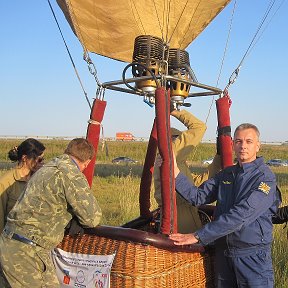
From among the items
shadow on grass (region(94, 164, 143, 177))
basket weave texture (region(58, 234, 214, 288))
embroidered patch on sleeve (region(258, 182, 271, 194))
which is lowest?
shadow on grass (region(94, 164, 143, 177))

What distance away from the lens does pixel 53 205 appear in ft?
8.71

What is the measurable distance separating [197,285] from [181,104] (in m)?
1.30

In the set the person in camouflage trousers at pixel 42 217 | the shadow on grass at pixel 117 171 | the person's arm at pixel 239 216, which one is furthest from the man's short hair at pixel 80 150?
the shadow on grass at pixel 117 171

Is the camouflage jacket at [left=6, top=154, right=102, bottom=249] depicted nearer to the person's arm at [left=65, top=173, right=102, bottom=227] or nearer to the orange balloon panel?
the person's arm at [left=65, top=173, right=102, bottom=227]

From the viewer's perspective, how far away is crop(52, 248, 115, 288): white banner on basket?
8.73ft

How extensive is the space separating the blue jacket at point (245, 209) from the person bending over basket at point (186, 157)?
0.47 meters

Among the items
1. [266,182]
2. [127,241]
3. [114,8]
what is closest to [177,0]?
[114,8]

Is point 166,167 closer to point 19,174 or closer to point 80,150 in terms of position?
point 80,150

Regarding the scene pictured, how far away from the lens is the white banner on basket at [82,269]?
266cm

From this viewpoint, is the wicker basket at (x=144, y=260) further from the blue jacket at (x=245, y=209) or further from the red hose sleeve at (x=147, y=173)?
the red hose sleeve at (x=147, y=173)

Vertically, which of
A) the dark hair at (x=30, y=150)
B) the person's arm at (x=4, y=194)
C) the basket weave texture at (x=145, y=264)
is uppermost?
the dark hair at (x=30, y=150)

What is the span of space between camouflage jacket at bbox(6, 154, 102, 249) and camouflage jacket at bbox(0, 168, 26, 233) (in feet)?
2.25

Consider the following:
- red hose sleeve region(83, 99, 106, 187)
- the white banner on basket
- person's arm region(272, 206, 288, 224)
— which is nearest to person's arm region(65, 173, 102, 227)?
the white banner on basket

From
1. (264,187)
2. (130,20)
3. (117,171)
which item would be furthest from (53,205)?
(117,171)
